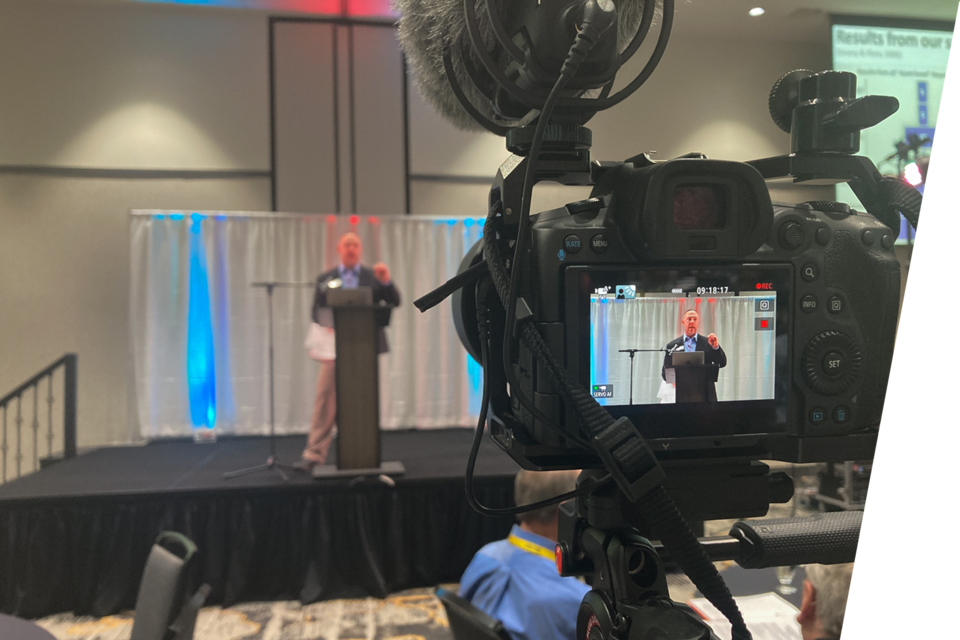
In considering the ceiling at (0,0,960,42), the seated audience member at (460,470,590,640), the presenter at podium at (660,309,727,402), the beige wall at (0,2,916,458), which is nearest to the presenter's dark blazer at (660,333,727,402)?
the presenter at podium at (660,309,727,402)

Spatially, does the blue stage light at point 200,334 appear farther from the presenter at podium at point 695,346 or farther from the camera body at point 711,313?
the presenter at podium at point 695,346

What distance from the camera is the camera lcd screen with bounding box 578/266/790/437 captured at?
60 centimetres

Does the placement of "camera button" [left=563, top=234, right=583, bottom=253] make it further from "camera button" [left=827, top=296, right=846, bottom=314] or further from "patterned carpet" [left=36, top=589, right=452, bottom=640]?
"patterned carpet" [left=36, top=589, right=452, bottom=640]

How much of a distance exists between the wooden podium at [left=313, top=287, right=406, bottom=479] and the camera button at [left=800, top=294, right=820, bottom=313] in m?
2.71

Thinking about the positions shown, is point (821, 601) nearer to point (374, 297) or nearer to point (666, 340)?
point (666, 340)

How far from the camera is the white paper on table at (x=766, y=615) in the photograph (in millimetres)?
1251

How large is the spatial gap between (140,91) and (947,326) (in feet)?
18.1

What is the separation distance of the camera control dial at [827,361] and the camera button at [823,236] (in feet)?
0.30

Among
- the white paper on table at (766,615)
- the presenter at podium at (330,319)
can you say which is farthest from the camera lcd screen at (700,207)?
→ the presenter at podium at (330,319)

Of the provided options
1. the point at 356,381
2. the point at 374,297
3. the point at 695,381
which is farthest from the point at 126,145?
the point at 695,381

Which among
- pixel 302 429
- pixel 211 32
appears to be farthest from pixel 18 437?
pixel 211 32

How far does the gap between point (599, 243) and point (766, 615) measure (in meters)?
1.15

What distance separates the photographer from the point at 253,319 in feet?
15.6

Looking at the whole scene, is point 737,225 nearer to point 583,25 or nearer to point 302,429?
point 583,25
